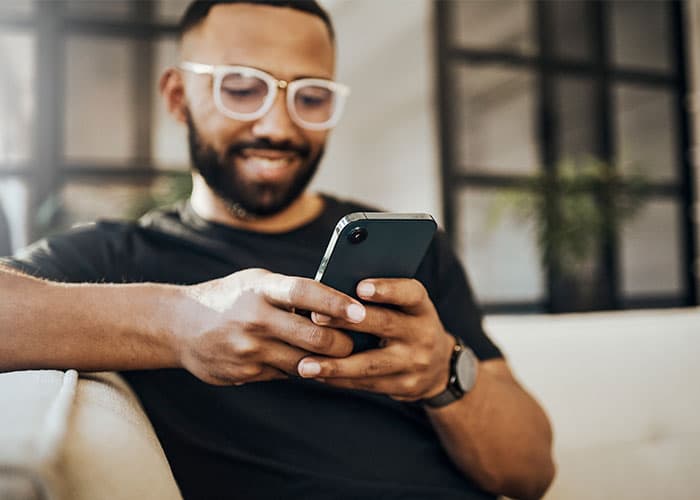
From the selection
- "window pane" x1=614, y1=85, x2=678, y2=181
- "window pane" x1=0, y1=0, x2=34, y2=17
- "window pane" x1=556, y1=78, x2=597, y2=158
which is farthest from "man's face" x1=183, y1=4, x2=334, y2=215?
"window pane" x1=614, y1=85, x2=678, y2=181

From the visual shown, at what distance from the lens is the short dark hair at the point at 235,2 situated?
3.76 ft

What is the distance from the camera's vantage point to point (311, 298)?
60cm

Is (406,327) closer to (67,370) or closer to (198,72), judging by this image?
(67,370)

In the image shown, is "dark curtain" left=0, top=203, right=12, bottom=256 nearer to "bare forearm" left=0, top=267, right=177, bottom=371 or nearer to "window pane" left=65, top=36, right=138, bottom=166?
"bare forearm" left=0, top=267, right=177, bottom=371

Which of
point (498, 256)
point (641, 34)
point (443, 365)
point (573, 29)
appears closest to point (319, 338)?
point (443, 365)

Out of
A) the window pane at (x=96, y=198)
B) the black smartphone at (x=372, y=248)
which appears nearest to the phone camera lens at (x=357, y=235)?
the black smartphone at (x=372, y=248)

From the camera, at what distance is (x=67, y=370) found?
70 cm

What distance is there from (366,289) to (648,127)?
5614 mm

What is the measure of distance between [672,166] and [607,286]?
1404 mm

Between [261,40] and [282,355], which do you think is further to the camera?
[261,40]

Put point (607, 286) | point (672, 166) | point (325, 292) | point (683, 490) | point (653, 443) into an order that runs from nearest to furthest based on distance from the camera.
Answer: point (325, 292)
point (683, 490)
point (653, 443)
point (607, 286)
point (672, 166)

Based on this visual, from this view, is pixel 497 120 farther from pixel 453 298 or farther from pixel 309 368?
pixel 309 368

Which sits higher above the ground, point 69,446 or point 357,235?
point 357,235

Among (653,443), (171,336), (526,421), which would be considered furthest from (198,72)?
(653,443)
